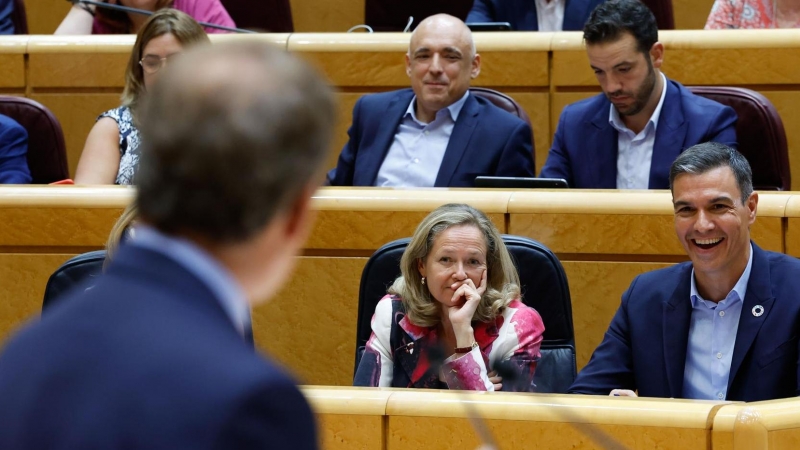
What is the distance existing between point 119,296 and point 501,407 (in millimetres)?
882

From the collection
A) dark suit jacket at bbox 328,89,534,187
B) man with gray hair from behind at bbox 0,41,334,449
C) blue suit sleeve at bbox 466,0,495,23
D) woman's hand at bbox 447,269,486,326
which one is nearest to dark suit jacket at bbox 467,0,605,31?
blue suit sleeve at bbox 466,0,495,23

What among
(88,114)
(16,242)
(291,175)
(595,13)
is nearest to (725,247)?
(595,13)

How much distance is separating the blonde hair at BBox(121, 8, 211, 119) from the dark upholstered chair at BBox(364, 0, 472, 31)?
0.82 metres

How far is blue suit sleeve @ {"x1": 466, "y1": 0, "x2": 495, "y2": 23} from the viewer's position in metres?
3.22

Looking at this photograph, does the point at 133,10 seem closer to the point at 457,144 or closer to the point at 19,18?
the point at 19,18

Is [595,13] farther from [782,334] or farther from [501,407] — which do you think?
[501,407]

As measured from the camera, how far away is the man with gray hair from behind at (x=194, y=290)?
1.66 feet

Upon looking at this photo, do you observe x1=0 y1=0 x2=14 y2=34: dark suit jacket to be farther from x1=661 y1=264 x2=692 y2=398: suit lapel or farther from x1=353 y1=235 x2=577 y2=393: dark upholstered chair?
x1=661 y1=264 x2=692 y2=398: suit lapel

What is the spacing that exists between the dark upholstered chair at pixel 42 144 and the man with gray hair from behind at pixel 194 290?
7.42ft

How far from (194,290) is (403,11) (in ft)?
9.37

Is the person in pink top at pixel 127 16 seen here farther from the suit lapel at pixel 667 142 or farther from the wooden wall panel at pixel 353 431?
the wooden wall panel at pixel 353 431

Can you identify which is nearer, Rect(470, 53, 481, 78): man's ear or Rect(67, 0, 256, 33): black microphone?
Rect(470, 53, 481, 78): man's ear

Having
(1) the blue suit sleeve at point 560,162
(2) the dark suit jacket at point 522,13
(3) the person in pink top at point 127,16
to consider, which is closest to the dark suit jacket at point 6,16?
(3) the person in pink top at point 127,16

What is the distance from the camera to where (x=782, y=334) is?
1820 millimetres
